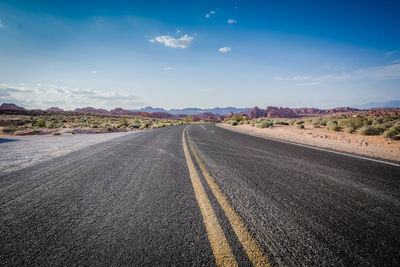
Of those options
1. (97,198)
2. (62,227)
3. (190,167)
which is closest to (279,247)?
(62,227)

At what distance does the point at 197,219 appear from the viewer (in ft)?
5.58

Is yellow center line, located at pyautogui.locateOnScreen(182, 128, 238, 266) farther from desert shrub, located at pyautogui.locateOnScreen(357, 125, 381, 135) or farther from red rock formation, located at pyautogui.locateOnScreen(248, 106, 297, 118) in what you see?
red rock formation, located at pyautogui.locateOnScreen(248, 106, 297, 118)

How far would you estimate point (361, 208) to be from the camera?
1.99 meters

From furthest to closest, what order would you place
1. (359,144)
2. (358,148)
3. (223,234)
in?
1. (359,144)
2. (358,148)
3. (223,234)

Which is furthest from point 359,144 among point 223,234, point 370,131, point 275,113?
point 275,113

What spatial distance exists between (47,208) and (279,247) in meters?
2.51

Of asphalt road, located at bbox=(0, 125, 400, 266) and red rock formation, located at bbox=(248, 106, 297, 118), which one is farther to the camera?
red rock formation, located at bbox=(248, 106, 297, 118)

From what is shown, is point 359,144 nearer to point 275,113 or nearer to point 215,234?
point 215,234

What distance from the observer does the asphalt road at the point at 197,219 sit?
1258 millimetres

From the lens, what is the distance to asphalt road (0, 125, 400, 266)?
1258 millimetres

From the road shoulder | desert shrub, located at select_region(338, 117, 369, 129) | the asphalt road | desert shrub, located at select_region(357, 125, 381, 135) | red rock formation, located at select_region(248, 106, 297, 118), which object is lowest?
the road shoulder

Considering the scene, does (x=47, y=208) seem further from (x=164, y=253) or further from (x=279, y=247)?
(x=279, y=247)

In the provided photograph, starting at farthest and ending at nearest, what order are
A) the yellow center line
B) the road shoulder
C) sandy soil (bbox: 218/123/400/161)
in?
1. sandy soil (bbox: 218/123/400/161)
2. the road shoulder
3. the yellow center line

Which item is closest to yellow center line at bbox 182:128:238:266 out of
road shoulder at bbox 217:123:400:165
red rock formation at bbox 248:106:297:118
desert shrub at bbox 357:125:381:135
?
road shoulder at bbox 217:123:400:165
